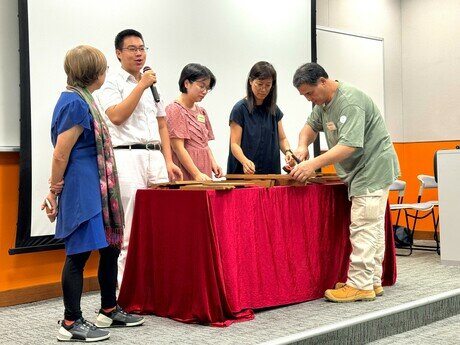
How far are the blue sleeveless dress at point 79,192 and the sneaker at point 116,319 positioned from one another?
482mm

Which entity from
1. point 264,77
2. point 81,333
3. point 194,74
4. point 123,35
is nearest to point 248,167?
point 264,77

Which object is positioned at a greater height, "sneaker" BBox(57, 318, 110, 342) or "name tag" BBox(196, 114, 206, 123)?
"name tag" BBox(196, 114, 206, 123)

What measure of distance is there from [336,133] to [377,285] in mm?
938

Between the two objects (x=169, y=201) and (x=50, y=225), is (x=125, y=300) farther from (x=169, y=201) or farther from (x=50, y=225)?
(x=50, y=225)

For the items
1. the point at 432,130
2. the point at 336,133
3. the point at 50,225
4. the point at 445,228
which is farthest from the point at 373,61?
the point at 50,225

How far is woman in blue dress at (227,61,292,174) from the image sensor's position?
12.5 ft

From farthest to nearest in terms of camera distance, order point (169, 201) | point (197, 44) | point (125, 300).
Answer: point (197, 44) < point (125, 300) < point (169, 201)

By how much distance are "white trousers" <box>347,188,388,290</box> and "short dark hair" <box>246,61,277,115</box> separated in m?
0.79

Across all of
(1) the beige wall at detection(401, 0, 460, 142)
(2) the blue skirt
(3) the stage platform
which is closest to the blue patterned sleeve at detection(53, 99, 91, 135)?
(2) the blue skirt

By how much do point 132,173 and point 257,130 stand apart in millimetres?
942

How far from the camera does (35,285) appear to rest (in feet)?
13.0

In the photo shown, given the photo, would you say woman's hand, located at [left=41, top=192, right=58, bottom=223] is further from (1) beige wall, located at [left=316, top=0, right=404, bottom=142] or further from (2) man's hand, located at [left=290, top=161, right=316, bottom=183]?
(1) beige wall, located at [left=316, top=0, right=404, bottom=142]

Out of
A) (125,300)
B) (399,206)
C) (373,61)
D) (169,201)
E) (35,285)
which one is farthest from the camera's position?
(373,61)

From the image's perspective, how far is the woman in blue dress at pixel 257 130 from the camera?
3801 mm
